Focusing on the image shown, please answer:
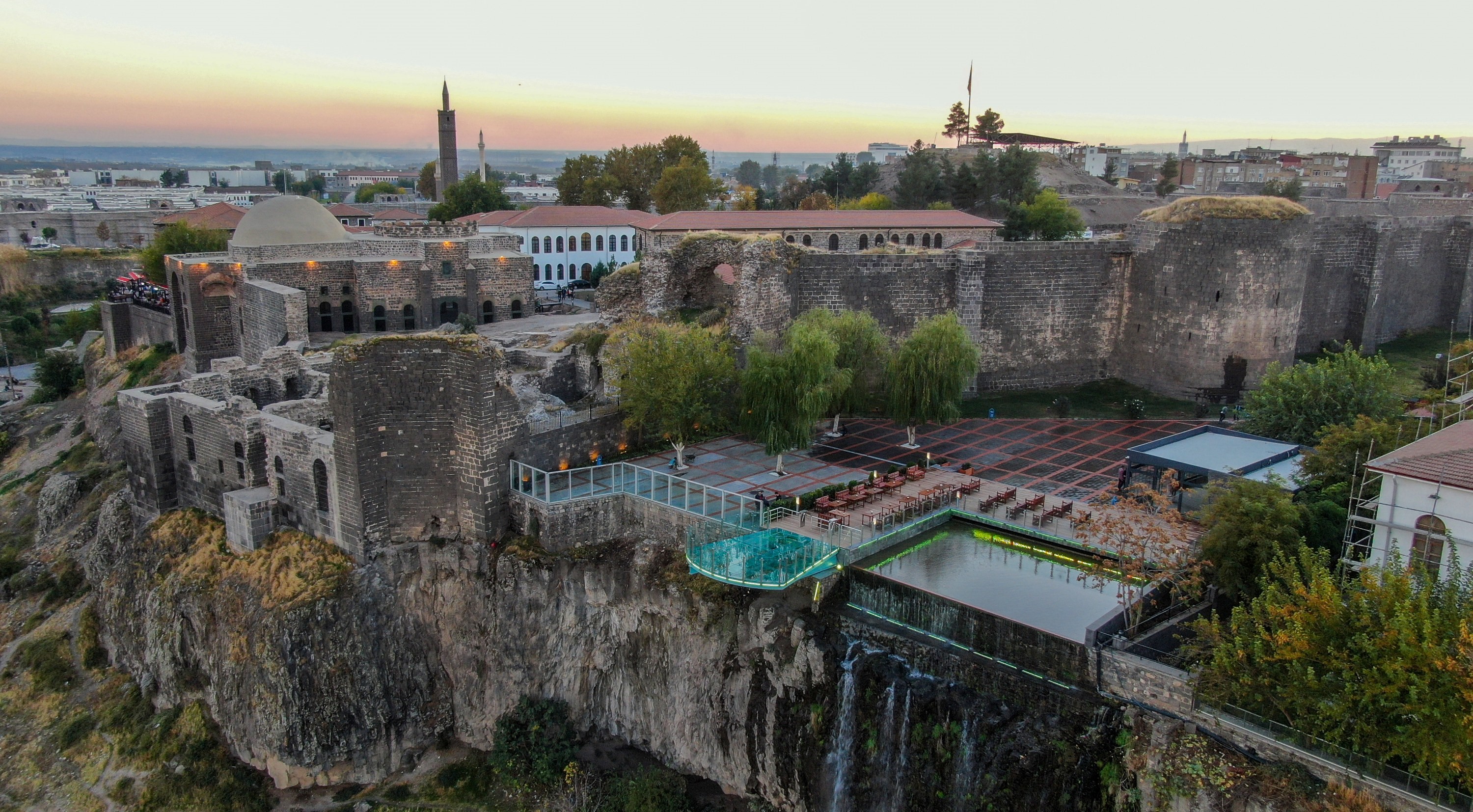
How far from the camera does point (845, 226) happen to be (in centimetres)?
4450

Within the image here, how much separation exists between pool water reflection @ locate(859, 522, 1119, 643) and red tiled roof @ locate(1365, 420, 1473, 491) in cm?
439

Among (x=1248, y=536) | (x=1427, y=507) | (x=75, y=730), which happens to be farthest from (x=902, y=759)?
(x=75, y=730)

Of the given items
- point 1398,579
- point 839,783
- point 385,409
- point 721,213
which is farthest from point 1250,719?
point 721,213

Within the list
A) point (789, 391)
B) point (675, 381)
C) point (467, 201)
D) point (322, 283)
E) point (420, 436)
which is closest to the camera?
point (420, 436)

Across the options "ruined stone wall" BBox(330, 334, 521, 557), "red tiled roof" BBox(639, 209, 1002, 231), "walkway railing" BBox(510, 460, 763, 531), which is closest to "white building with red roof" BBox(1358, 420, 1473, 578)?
"walkway railing" BBox(510, 460, 763, 531)

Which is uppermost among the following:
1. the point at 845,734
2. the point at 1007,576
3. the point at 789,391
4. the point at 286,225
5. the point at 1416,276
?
the point at 286,225

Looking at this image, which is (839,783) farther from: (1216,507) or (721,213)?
(721,213)

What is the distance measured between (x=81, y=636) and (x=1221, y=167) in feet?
330

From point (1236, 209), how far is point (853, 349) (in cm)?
1171

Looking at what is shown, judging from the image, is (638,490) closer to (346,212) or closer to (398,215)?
(346,212)

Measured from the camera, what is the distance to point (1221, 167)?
96438mm

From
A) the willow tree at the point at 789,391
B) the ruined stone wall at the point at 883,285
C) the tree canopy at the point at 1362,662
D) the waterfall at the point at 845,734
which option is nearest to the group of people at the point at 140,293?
the ruined stone wall at the point at 883,285

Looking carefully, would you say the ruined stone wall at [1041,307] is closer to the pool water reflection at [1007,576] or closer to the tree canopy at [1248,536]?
the pool water reflection at [1007,576]

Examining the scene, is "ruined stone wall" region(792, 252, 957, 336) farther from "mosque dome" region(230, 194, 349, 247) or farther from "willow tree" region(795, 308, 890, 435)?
"mosque dome" region(230, 194, 349, 247)
